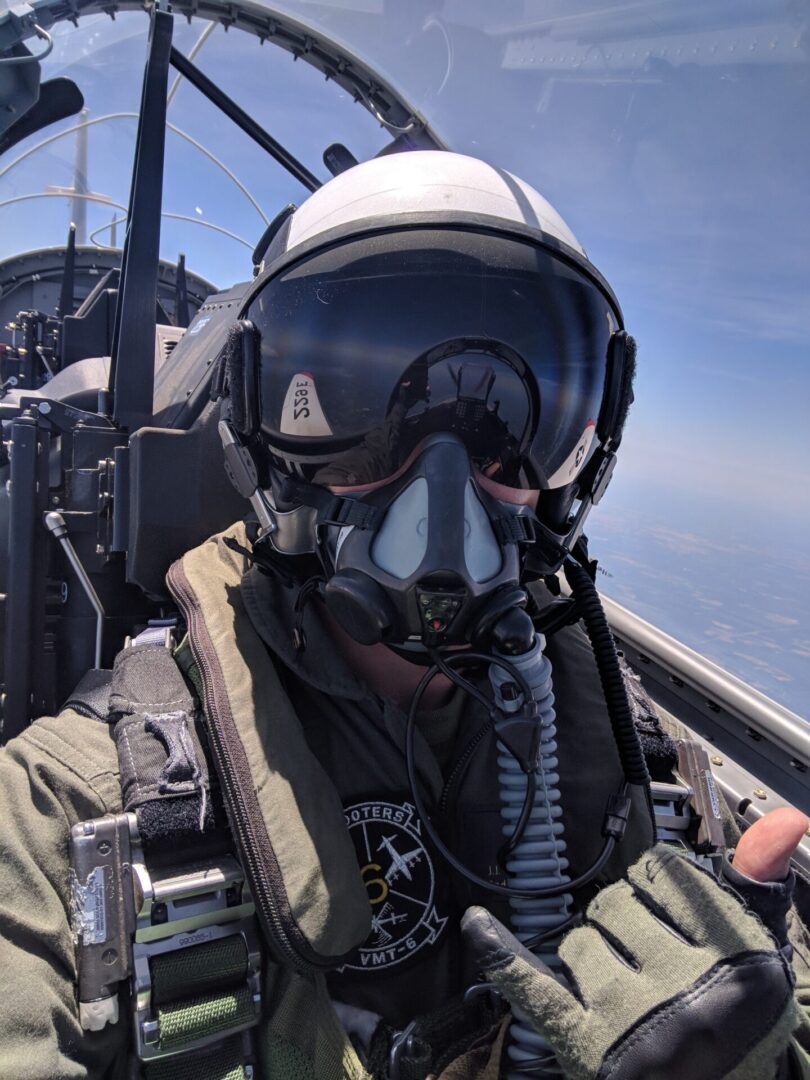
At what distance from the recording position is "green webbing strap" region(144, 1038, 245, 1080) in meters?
0.88

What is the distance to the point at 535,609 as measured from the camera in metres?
1.40

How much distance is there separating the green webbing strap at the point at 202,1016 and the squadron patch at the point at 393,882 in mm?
163

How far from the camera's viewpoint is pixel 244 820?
3.05 ft

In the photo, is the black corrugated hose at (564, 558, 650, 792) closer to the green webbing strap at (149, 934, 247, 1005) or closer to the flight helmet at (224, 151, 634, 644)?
the flight helmet at (224, 151, 634, 644)

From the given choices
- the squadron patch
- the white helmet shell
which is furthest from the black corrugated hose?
the white helmet shell

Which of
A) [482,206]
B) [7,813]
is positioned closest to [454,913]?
[7,813]

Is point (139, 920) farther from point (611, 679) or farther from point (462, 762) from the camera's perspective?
point (611, 679)

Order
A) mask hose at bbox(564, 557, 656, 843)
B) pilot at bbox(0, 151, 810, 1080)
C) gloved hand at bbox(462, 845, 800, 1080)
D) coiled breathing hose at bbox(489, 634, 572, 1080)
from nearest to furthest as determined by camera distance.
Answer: gloved hand at bbox(462, 845, 800, 1080), pilot at bbox(0, 151, 810, 1080), coiled breathing hose at bbox(489, 634, 572, 1080), mask hose at bbox(564, 557, 656, 843)

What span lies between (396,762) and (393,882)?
182 mm

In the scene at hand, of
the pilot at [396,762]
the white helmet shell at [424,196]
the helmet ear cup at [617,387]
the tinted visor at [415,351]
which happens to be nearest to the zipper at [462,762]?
the pilot at [396,762]

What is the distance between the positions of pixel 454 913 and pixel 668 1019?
45cm

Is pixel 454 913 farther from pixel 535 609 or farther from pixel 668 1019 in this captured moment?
pixel 535 609

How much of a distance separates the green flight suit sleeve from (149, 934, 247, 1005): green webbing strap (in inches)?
3.6

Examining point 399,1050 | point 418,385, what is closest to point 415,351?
point 418,385
